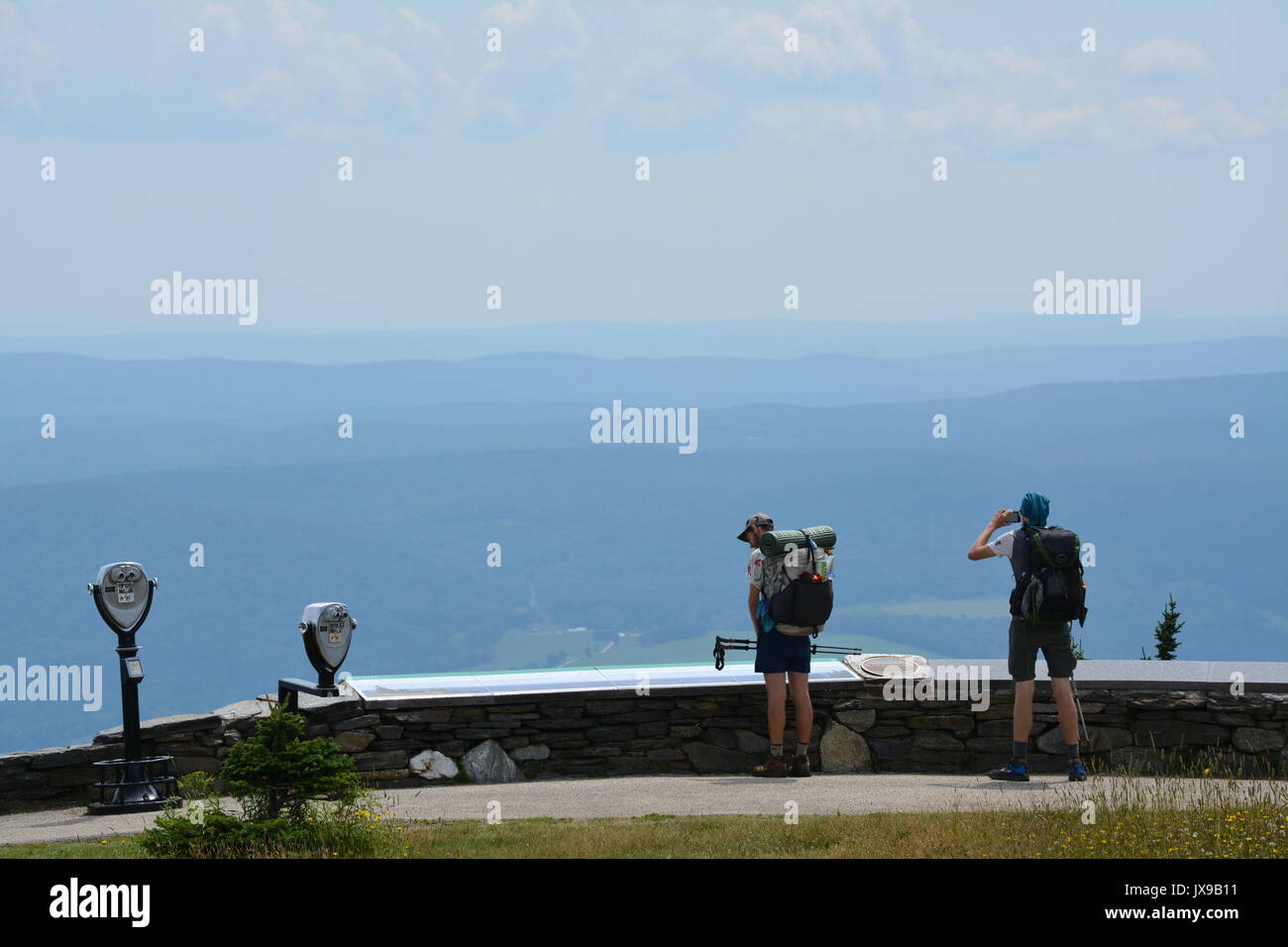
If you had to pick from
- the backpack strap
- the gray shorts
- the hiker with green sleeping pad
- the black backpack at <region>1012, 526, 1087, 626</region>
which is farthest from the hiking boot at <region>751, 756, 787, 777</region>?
the backpack strap

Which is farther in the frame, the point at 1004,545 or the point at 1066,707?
the point at 1066,707

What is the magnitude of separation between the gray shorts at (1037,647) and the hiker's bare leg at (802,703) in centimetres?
141

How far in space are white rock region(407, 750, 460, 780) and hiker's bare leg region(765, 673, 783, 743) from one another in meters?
2.30

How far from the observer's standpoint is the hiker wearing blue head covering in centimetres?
1048

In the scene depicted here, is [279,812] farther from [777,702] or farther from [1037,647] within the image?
[1037,647]

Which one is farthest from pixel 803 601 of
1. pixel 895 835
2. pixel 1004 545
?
pixel 895 835

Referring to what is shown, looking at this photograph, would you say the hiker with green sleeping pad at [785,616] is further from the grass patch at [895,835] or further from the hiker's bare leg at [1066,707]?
the grass patch at [895,835]

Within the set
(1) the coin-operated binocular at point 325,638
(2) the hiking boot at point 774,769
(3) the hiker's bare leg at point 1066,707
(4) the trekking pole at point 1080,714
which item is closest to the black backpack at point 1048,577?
(3) the hiker's bare leg at point 1066,707

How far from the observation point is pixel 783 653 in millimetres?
11172

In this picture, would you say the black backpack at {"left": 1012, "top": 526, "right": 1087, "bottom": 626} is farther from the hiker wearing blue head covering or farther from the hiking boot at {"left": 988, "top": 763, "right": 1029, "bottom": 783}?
the hiking boot at {"left": 988, "top": 763, "right": 1029, "bottom": 783}

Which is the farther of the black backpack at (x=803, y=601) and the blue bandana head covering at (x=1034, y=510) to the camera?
the black backpack at (x=803, y=601)

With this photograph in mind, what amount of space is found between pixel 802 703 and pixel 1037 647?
165cm

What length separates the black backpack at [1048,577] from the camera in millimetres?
10383
